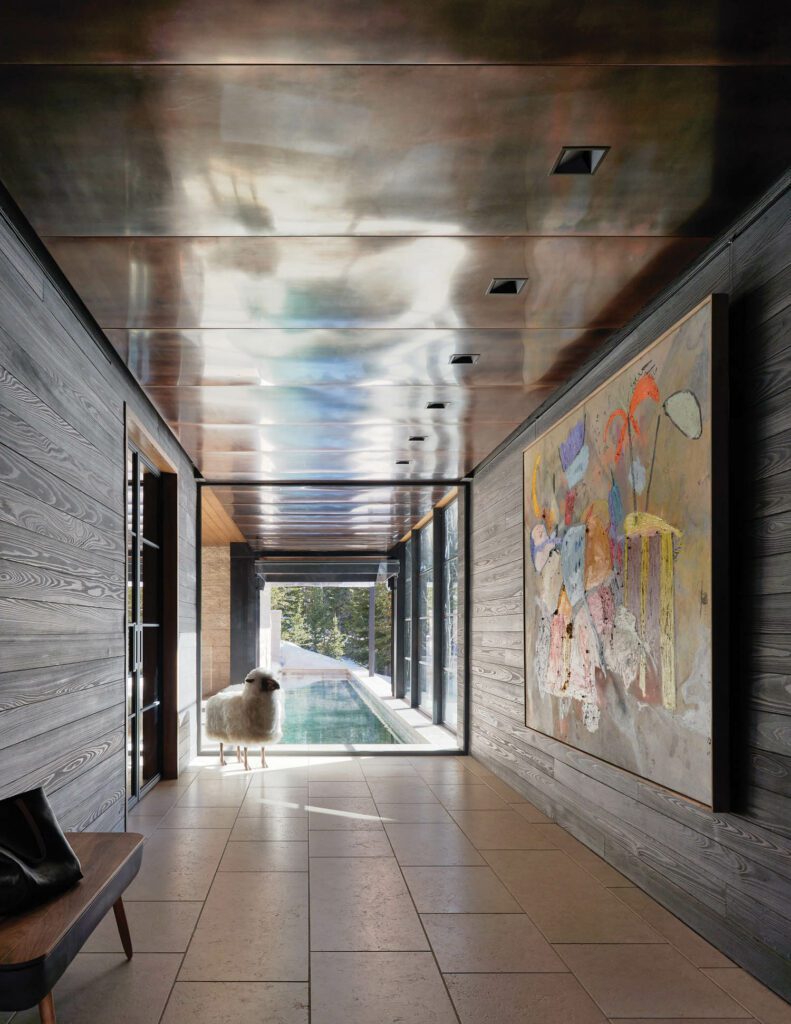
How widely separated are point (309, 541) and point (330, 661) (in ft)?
4.04

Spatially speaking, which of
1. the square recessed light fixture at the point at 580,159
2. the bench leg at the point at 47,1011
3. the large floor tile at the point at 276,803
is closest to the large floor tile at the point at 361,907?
the large floor tile at the point at 276,803

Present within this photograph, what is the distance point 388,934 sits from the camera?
345 cm

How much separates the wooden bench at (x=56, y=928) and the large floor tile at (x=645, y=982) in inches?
59.0

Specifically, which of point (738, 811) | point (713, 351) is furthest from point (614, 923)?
point (713, 351)

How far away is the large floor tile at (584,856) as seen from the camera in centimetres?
416

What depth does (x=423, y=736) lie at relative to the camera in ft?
31.0

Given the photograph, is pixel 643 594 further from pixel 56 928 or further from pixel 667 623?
pixel 56 928

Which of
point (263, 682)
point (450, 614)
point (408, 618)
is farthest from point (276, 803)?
point (408, 618)

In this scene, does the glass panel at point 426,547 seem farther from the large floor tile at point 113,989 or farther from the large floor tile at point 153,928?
the large floor tile at point 113,989

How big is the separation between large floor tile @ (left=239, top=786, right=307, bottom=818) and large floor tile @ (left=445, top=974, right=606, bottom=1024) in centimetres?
269

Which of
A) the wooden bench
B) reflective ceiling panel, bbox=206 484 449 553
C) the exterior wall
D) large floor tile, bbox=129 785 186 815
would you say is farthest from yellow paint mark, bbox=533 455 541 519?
the exterior wall

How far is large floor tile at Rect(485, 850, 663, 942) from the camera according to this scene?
3459 mm

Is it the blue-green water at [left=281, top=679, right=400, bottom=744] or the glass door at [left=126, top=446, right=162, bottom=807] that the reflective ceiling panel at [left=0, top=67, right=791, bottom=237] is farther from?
the blue-green water at [left=281, top=679, right=400, bottom=744]

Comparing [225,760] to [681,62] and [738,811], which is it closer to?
[738,811]
